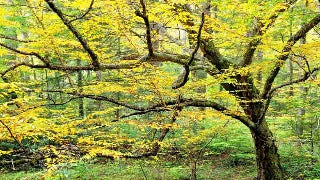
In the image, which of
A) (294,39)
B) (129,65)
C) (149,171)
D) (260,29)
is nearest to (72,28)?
(129,65)

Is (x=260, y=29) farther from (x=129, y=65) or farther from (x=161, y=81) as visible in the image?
(x=129, y=65)

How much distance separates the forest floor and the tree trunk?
1.99 metres

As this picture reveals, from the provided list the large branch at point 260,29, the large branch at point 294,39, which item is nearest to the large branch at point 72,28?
the large branch at point 260,29

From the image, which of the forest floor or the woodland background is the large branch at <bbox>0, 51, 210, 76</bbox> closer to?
the woodland background

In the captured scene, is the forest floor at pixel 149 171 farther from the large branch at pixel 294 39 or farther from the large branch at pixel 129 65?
the large branch at pixel 294 39

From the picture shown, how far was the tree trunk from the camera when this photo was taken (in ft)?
19.7

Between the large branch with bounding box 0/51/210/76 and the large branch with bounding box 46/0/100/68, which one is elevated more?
the large branch with bounding box 46/0/100/68

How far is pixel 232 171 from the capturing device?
9.01 m

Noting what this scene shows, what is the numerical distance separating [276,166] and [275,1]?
11.2 feet

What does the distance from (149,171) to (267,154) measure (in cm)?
374

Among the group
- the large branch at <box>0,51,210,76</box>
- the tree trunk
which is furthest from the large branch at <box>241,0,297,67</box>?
the tree trunk

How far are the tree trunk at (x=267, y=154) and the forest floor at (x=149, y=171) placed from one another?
1987 millimetres

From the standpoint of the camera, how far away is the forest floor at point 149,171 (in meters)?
8.18

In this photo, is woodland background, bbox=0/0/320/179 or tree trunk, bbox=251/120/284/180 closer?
woodland background, bbox=0/0/320/179
